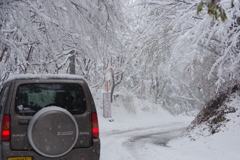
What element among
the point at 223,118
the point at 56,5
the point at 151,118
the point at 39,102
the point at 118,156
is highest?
the point at 56,5

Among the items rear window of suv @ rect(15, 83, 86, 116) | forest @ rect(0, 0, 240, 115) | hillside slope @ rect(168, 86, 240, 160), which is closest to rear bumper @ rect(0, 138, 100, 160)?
rear window of suv @ rect(15, 83, 86, 116)

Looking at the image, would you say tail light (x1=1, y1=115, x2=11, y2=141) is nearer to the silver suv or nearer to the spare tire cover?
the silver suv

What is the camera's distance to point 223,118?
938 cm

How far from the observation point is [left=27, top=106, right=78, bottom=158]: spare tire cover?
407 cm

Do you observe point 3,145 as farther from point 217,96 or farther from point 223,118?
point 217,96

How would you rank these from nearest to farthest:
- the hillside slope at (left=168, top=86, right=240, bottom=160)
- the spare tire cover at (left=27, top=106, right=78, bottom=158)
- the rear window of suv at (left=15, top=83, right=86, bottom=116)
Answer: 1. the spare tire cover at (left=27, top=106, right=78, bottom=158)
2. the rear window of suv at (left=15, top=83, right=86, bottom=116)
3. the hillside slope at (left=168, top=86, right=240, bottom=160)

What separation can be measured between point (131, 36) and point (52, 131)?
6.84 meters

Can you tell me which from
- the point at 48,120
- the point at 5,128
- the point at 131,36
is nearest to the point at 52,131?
the point at 48,120

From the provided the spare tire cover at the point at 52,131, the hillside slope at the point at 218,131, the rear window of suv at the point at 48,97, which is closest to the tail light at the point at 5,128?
the rear window of suv at the point at 48,97

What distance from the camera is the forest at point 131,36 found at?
596 centimetres

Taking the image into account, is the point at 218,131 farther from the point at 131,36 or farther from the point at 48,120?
the point at 48,120

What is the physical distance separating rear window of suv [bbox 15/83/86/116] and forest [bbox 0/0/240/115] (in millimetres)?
1577

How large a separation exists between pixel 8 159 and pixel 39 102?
0.99m

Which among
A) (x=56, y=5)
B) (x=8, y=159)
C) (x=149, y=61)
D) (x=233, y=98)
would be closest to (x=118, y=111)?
(x=149, y=61)
